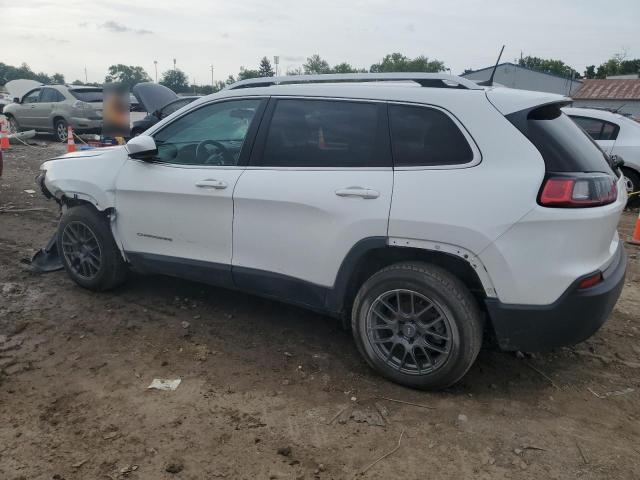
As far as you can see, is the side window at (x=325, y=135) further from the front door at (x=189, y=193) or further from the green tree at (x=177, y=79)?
the green tree at (x=177, y=79)

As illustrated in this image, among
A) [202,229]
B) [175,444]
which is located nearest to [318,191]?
[202,229]

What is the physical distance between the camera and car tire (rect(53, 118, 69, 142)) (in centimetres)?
1526

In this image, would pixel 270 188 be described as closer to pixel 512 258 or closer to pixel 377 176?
pixel 377 176

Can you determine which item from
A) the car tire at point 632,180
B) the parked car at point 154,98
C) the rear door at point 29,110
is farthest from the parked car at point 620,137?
the rear door at point 29,110

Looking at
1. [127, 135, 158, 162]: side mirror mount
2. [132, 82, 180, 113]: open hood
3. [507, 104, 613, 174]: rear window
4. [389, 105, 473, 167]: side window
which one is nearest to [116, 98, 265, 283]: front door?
[127, 135, 158, 162]: side mirror mount

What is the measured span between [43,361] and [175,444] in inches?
54.8

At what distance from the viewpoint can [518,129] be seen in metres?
2.82

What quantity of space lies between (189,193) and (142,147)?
1.77 ft

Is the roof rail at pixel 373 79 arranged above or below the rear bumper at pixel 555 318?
above

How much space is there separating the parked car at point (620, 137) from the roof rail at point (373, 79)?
683cm

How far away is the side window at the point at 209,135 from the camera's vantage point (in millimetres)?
3729

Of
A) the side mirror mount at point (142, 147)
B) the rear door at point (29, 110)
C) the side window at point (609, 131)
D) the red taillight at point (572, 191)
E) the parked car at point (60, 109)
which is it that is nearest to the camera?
the red taillight at point (572, 191)

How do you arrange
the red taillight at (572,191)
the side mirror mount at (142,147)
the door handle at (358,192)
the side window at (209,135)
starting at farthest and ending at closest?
the side mirror mount at (142,147) < the side window at (209,135) < the door handle at (358,192) < the red taillight at (572,191)

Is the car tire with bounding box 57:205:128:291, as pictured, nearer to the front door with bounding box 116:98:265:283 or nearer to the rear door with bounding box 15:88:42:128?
the front door with bounding box 116:98:265:283
